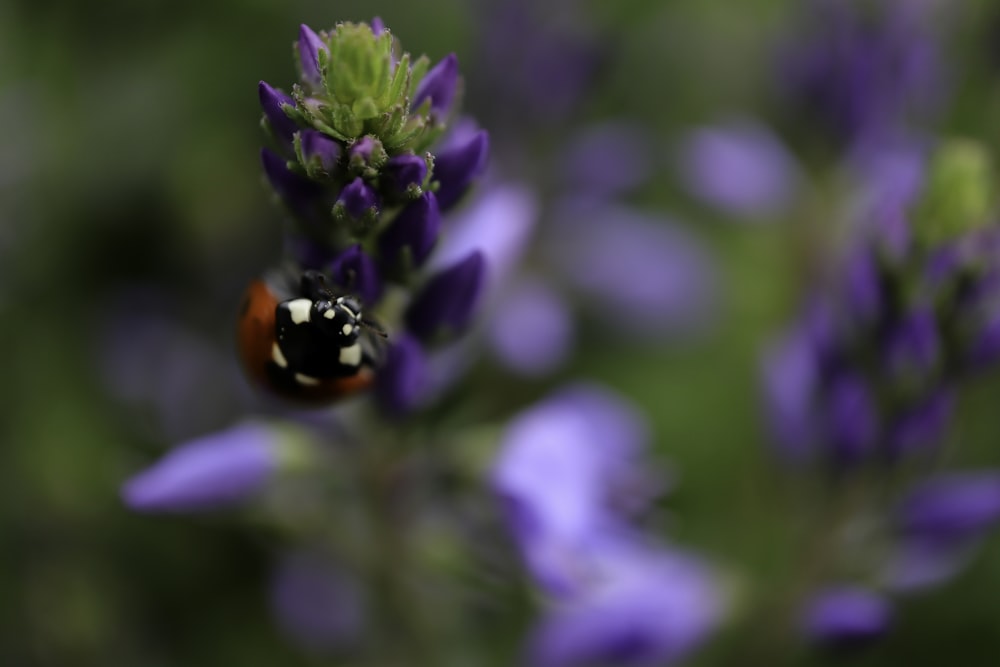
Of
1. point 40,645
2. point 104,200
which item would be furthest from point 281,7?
point 40,645

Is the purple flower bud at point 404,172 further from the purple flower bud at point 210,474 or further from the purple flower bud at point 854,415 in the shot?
the purple flower bud at point 854,415

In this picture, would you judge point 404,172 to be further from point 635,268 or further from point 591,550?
point 635,268

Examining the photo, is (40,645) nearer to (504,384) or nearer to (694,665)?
(504,384)

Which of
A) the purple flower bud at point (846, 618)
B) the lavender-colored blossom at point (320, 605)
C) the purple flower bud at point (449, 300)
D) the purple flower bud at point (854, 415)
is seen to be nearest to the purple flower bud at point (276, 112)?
the purple flower bud at point (449, 300)

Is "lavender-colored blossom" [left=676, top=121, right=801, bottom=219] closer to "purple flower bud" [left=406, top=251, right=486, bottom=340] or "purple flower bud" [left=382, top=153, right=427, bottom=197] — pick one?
"purple flower bud" [left=406, top=251, right=486, bottom=340]

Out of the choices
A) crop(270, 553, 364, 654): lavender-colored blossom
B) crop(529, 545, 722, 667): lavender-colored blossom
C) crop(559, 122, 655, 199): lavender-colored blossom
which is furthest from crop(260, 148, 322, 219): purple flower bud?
crop(559, 122, 655, 199): lavender-colored blossom

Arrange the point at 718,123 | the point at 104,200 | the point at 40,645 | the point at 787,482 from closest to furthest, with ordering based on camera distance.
Answer: 1. the point at 787,482
2. the point at 40,645
3. the point at 104,200
4. the point at 718,123
